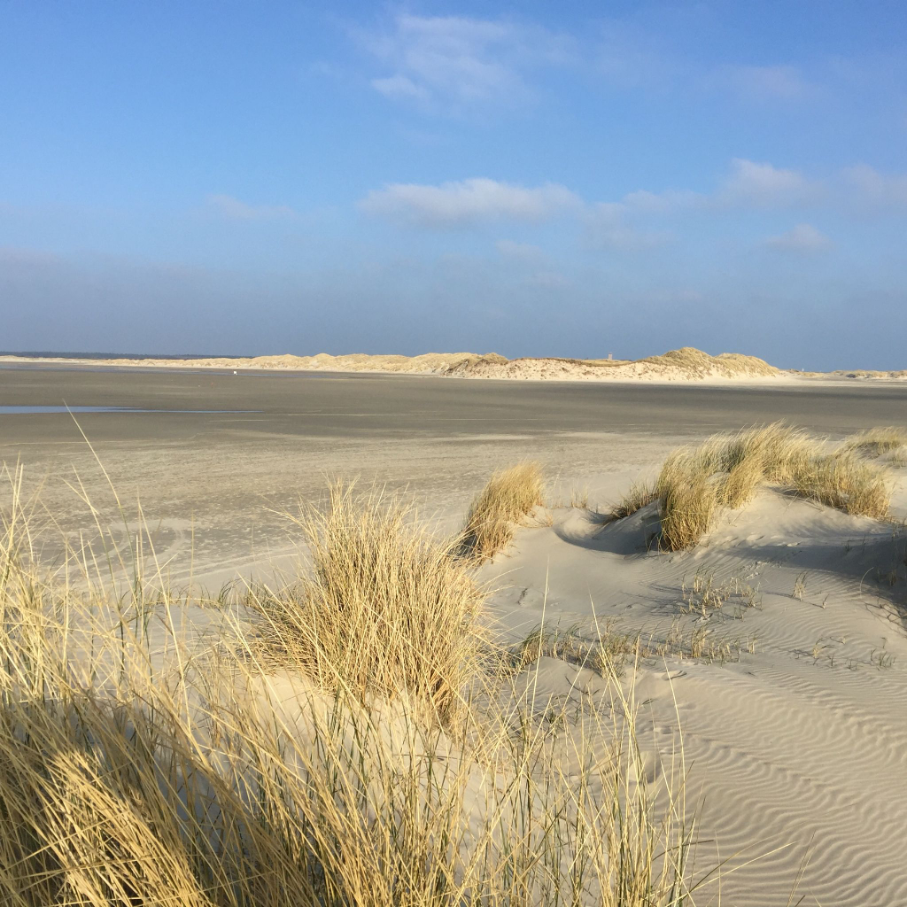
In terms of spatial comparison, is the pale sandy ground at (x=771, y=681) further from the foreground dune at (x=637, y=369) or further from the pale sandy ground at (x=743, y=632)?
the foreground dune at (x=637, y=369)

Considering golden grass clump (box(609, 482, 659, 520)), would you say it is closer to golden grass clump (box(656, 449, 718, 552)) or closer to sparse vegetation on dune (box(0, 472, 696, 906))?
golden grass clump (box(656, 449, 718, 552))

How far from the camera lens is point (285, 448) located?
46.0 feet

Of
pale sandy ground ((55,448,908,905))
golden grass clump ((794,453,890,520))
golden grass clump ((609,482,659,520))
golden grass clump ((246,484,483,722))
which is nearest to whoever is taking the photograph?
pale sandy ground ((55,448,908,905))

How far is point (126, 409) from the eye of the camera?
21578 millimetres

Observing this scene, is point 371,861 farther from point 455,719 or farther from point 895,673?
point 895,673

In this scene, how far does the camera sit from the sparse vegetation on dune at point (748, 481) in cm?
676

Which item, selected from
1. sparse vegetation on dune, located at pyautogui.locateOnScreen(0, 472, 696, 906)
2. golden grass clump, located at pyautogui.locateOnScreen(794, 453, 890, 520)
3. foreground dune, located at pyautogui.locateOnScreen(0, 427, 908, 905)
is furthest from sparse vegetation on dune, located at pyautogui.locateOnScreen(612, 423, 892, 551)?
sparse vegetation on dune, located at pyautogui.locateOnScreen(0, 472, 696, 906)

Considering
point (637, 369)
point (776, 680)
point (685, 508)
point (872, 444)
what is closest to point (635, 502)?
point (685, 508)

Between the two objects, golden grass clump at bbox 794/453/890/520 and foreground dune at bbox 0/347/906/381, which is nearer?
golden grass clump at bbox 794/453/890/520

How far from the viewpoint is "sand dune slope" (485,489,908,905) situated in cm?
283

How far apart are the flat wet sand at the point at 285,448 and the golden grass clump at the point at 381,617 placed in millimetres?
894

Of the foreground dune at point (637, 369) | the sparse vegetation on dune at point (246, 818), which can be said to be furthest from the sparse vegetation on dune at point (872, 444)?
the foreground dune at point (637, 369)

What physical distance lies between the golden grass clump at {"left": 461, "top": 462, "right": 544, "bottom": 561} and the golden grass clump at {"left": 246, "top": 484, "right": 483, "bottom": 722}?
3.03 meters

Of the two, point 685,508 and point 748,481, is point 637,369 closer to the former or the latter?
point 748,481
